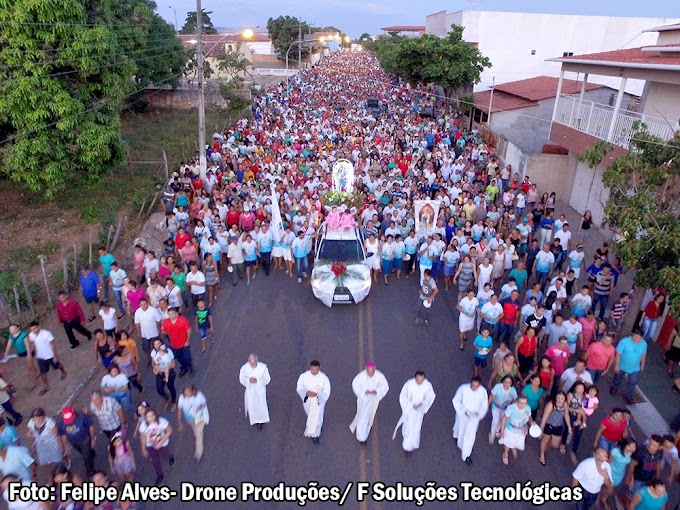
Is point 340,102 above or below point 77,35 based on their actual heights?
below

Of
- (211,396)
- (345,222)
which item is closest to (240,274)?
(345,222)

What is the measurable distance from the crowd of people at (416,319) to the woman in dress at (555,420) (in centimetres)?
2

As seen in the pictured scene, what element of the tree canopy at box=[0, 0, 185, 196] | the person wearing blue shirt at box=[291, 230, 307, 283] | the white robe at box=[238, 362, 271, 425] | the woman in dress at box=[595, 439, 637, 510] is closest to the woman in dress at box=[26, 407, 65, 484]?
the white robe at box=[238, 362, 271, 425]

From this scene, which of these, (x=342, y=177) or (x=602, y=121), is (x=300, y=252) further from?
(x=602, y=121)

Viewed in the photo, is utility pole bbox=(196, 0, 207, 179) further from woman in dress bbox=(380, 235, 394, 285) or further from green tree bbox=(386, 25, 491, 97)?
green tree bbox=(386, 25, 491, 97)

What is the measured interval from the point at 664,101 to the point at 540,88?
1428 centimetres

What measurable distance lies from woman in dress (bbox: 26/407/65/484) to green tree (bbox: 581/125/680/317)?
843 cm

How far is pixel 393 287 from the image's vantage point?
40.2 feet

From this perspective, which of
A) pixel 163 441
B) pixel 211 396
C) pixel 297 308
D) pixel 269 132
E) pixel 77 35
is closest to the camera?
pixel 163 441

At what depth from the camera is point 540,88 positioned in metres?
28.3

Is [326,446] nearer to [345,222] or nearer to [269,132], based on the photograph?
[345,222]

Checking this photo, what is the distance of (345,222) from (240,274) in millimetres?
2906

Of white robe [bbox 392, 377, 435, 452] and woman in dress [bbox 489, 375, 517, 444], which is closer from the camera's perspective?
white robe [bbox 392, 377, 435, 452]

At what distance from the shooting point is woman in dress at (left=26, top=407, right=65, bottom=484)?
5.84m
